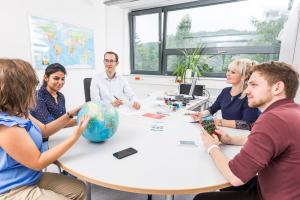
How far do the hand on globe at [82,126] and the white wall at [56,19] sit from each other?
1.95 metres

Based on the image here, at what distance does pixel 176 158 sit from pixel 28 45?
2508mm

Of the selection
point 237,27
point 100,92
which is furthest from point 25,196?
point 237,27

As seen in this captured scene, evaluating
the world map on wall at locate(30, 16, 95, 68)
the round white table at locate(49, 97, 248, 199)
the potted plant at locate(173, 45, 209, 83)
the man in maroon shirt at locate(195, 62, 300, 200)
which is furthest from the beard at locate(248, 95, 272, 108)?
the world map on wall at locate(30, 16, 95, 68)

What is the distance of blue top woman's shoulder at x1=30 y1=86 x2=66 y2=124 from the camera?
1540mm

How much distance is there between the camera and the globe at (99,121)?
3.46ft

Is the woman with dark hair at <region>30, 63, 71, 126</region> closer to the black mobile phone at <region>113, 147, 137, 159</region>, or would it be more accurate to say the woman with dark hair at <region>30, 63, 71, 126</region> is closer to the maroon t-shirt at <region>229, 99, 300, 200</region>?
the black mobile phone at <region>113, 147, 137, 159</region>

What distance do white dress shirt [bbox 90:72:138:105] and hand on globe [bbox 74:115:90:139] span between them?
4.74 feet

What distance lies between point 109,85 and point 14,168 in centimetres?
189

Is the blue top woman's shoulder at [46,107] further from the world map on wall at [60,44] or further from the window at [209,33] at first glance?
the window at [209,33]

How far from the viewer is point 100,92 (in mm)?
2627

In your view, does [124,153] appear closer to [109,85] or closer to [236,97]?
[236,97]

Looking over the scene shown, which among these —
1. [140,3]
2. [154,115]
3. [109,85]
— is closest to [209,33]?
[140,3]

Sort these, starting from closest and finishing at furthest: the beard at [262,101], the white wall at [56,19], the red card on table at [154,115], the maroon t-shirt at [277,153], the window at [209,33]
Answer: the maroon t-shirt at [277,153], the beard at [262,101], the red card on table at [154,115], the white wall at [56,19], the window at [209,33]

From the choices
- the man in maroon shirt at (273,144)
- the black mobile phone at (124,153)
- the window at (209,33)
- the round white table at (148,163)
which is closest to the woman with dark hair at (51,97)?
the round white table at (148,163)
